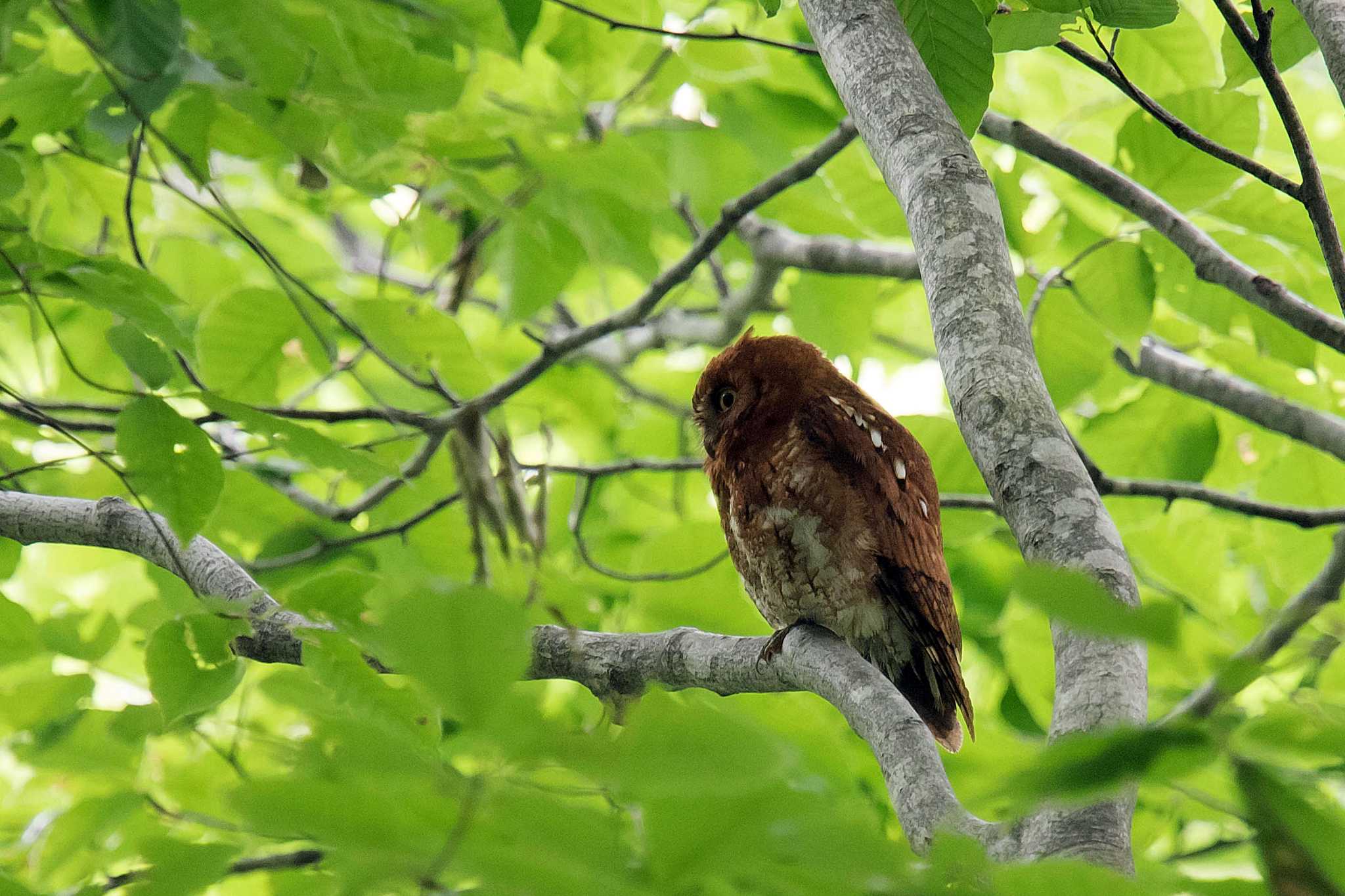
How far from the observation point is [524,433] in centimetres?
559

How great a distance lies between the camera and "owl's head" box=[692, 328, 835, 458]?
9.56 feet

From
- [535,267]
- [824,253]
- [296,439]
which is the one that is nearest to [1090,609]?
[296,439]

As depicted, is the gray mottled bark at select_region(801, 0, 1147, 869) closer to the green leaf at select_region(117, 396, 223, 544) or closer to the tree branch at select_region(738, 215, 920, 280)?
the green leaf at select_region(117, 396, 223, 544)

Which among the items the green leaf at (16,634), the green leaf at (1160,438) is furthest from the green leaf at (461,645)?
the green leaf at (1160,438)

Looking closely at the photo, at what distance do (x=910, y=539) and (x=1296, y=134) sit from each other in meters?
1.26

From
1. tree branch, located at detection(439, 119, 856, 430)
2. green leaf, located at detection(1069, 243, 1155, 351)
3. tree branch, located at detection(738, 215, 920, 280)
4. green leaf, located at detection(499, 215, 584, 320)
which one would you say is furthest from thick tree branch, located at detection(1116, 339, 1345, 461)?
green leaf, located at detection(499, 215, 584, 320)

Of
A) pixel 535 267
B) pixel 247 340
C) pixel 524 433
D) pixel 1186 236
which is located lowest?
pixel 1186 236

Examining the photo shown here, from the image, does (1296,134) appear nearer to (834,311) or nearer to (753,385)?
(753,385)

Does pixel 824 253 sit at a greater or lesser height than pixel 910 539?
greater

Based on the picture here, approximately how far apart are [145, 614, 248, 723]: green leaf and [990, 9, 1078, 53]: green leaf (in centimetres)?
159

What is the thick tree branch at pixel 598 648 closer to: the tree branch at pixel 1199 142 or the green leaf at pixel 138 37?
the green leaf at pixel 138 37

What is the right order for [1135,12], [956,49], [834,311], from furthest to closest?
1. [834,311]
2. [956,49]
3. [1135,12]

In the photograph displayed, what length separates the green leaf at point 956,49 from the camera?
169cm

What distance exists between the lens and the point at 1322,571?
9.59ft
